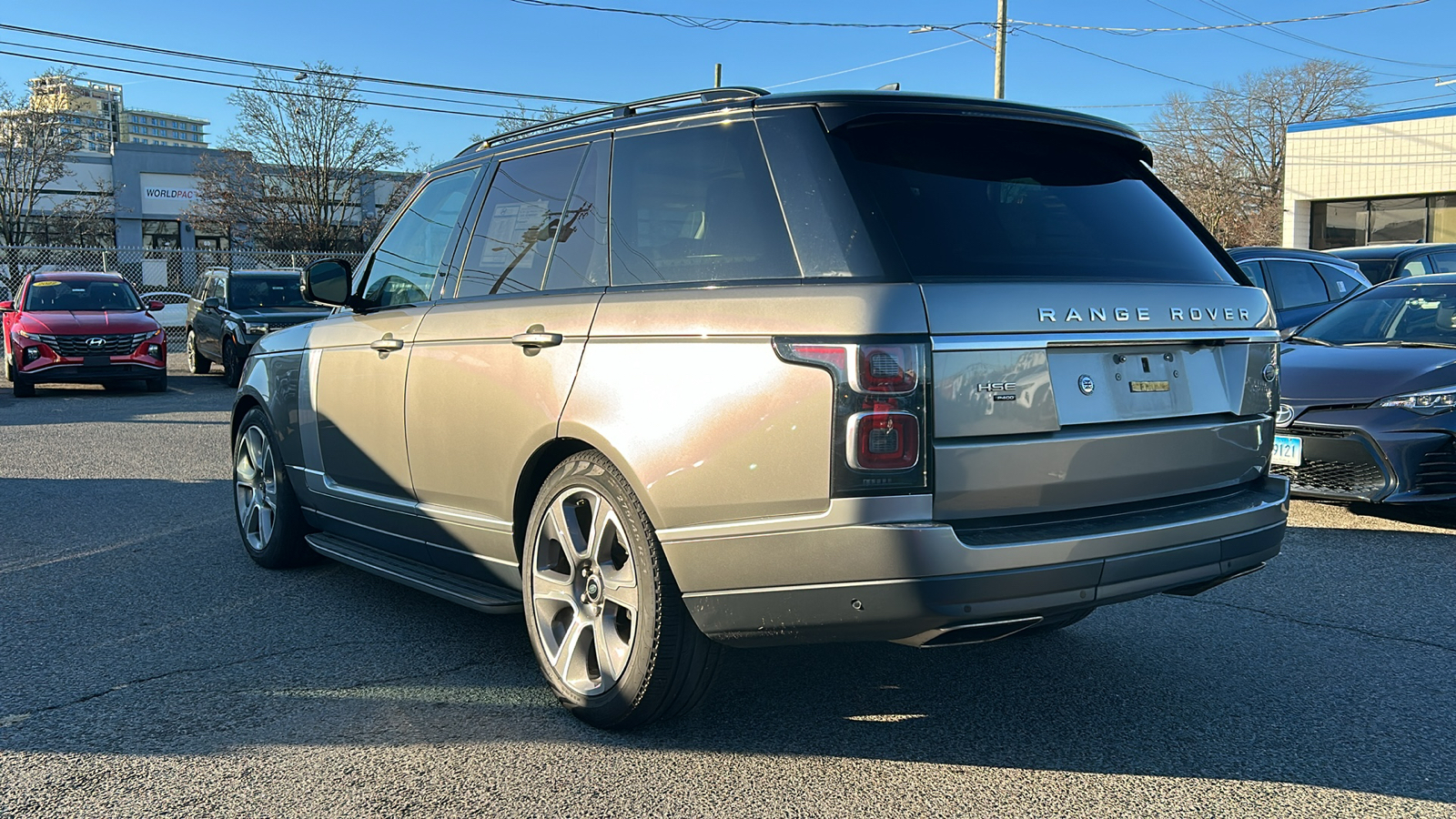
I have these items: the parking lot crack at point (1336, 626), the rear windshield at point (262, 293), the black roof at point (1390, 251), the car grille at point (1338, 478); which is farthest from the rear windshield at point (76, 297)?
the black roof at point (1390, 251)

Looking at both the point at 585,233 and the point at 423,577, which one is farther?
the point at 423,577

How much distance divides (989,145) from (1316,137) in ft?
122

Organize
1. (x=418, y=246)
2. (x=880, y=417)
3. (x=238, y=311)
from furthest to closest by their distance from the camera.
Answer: (x=238, y=311) < (x=418, y=246) < (x=880, y=417)

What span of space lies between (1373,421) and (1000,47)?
2286 cm

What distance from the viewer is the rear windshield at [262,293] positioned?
710 inches

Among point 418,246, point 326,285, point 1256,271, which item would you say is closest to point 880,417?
point 418,246

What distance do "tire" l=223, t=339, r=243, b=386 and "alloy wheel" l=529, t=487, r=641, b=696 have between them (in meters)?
14.8

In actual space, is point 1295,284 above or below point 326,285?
above

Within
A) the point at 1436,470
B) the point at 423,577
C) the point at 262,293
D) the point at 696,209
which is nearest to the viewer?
the point at 696,209

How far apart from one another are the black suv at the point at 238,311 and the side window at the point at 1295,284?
40.7ft

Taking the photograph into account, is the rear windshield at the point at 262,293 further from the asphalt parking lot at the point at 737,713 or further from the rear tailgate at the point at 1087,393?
the rear tailgate at the point at 1087,393

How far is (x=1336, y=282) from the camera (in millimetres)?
11812

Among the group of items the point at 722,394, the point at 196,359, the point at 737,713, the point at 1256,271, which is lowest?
the point at 737,713

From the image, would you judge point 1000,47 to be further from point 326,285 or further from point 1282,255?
point 326,285
